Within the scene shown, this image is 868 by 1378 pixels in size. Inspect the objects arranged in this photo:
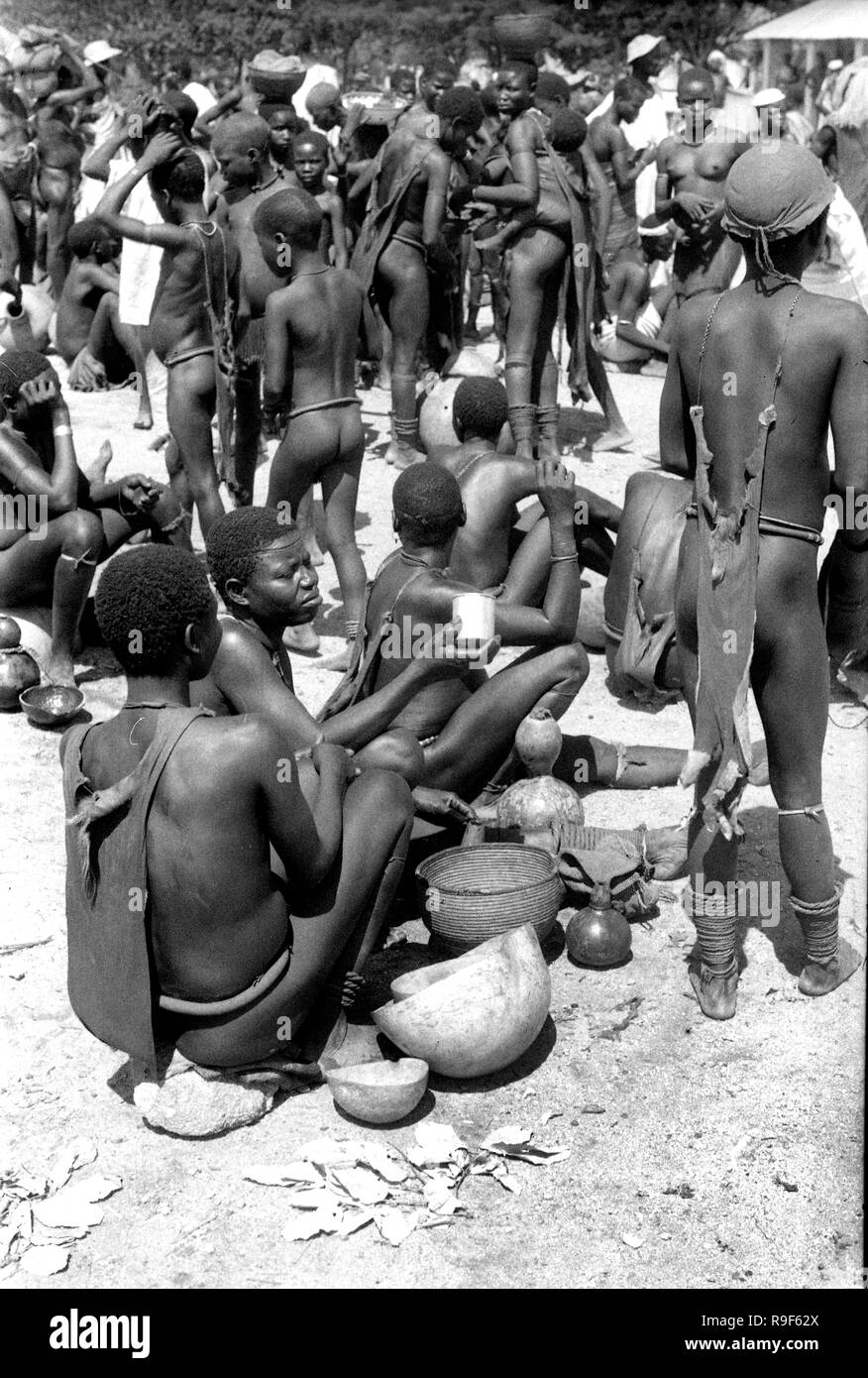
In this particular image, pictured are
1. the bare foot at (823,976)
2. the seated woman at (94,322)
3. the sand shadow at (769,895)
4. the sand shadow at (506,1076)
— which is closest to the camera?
the sand shadow at (506,1076)

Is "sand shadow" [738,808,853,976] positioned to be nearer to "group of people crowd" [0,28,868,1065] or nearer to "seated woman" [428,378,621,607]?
"group of people crowd" [0,28,868,1065]

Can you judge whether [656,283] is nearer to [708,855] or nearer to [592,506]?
[592,506]

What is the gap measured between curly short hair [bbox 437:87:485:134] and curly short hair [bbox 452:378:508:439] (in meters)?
3.70

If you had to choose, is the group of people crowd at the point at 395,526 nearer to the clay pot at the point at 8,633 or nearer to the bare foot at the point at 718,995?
the bare foot at the point at 718,995

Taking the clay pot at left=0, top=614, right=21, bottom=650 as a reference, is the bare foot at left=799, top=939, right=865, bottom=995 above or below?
above

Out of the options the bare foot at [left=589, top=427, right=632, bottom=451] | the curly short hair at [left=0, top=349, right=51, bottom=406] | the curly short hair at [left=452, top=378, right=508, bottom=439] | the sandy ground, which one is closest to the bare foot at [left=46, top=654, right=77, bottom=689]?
the curly short hair at [left=0, top=349, right=51, bottom=406]

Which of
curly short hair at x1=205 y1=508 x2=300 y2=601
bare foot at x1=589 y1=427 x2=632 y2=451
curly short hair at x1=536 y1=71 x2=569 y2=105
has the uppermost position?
curly short hair at x1=536 y1=71 x2=569 y2=105

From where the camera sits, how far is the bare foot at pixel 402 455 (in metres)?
9.54

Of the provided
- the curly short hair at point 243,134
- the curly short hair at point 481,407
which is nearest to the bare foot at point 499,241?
the curly short hair at point 243,134

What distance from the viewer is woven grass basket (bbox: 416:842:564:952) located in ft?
14.2

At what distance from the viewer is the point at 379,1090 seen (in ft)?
12.2

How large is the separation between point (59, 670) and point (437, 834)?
92.3 inches

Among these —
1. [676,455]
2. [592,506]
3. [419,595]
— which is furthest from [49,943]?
[592,506]

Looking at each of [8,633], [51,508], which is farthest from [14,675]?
[51,508]
